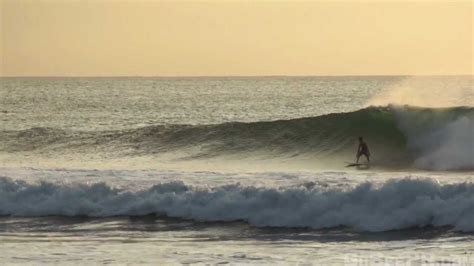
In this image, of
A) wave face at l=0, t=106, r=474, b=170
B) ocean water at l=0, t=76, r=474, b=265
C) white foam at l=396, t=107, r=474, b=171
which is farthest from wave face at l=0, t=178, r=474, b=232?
wave face at l=0, t=106, r=474, b=170

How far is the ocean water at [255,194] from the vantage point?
13836 mm

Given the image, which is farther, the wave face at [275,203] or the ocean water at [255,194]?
the wave face at [275,203]

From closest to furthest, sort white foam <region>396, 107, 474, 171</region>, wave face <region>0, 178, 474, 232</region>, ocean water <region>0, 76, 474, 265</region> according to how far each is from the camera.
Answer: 1. ocean water <region>0, 76, 474, 265</region>
2. wave face <region>0, 178, 474, 232</region>
3. white foam <region>396, 107, 474, 171</region>

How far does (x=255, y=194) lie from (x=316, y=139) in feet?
36.3

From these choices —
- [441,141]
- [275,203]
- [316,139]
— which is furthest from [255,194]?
[316,139]

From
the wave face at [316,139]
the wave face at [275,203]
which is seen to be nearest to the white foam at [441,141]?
the wave face at [316,139]

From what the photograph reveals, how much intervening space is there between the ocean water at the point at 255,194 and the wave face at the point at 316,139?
0.17 ft

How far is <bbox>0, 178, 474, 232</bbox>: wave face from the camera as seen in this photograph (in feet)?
51.5

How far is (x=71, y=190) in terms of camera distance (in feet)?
59.5

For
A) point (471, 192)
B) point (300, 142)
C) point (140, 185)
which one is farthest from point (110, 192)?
point (300, 142)

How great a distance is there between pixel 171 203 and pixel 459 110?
41.2 ft

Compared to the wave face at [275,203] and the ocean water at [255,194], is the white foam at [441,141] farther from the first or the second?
the wave face at [275,203]

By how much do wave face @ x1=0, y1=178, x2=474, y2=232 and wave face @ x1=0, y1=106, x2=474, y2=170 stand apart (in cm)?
700

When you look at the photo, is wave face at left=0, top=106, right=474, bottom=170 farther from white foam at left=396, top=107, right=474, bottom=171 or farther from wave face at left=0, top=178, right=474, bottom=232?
wave face at left=0, top=178, right=474, bottom=232
